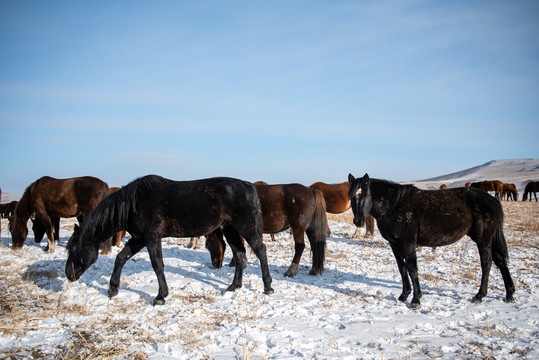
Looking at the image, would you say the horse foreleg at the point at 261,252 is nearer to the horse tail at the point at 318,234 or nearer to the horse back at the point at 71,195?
the horse tail at the point at 318,234

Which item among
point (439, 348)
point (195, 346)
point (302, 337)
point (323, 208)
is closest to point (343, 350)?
point (302, 337)

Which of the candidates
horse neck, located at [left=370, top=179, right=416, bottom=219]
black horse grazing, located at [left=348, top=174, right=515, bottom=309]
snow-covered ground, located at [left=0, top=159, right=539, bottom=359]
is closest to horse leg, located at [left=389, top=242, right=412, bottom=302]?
black horse grazing, located at [left=348, top=174, right=515, bottom=309]

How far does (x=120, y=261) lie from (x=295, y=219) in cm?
379

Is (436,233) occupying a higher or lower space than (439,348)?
higher

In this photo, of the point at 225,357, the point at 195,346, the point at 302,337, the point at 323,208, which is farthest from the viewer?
the point at 323,208

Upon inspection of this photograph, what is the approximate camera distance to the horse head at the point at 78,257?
569cm

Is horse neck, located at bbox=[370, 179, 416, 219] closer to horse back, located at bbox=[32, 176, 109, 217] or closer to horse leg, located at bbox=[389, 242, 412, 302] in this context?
horse leg, located at bbox=[389, 242, 412, 302]

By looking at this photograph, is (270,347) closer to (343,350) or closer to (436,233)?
(343,350)

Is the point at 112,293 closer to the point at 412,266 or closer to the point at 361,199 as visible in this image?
the point at 361,199

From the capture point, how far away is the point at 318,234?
26.7ft

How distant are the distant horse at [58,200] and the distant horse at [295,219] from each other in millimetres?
3786

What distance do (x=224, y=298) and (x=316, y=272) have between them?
2.80 m

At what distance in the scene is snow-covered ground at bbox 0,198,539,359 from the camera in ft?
12.7

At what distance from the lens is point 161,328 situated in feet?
14.4
